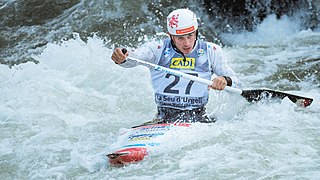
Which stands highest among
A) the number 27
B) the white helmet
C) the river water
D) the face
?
the white helmet

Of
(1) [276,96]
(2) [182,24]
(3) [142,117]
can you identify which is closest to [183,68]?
(2) [182,24]

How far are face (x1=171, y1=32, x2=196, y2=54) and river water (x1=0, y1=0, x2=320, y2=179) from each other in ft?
2.72

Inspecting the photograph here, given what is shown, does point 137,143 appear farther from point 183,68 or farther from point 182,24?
point 182,24

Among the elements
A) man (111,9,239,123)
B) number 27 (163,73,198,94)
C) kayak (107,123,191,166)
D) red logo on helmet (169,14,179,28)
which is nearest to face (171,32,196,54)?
man (111,9,239,123)

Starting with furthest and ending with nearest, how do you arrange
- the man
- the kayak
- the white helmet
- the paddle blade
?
the paddle blade, the man, the white helmet, the kayak

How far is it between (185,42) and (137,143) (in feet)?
3.74

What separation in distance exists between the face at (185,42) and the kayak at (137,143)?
773 millimetres

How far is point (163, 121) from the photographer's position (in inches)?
256

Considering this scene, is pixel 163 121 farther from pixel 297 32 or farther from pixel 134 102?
pixel 297 32

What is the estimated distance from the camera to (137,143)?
234 inches

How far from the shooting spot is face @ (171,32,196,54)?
618 cm

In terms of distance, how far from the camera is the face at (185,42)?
618 cm

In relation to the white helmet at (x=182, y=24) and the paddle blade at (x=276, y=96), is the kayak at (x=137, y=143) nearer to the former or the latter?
the white helmet at (x=182, y=24)

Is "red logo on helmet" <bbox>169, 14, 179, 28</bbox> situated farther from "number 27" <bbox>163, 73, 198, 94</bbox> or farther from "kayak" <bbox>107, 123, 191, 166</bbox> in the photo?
"kayak" <bbox>107, 123, 191, 166</bbox>
